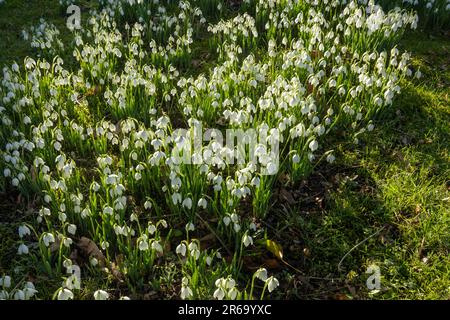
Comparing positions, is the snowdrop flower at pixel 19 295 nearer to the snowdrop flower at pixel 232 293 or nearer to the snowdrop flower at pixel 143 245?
the snowdrop flower at pixel 143 245

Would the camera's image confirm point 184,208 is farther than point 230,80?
No

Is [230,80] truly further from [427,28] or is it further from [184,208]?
[427,28]

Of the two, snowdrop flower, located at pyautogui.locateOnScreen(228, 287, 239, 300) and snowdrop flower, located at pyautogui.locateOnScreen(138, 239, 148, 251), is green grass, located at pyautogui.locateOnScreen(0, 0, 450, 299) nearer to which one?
snowdrop flower, located at pyautogui.locateOnScreen(138, 239, 148, 251)

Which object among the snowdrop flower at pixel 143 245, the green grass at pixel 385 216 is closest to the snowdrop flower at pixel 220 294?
the snowdrop flower at pixel 143 245

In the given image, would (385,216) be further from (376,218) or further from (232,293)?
(232,293)

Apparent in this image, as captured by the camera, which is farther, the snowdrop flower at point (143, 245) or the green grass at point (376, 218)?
the green grass at point (376, 218)

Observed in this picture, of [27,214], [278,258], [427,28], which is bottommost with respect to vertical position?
[278,258]

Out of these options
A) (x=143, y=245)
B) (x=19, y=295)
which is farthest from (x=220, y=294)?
(x=19, y=295)

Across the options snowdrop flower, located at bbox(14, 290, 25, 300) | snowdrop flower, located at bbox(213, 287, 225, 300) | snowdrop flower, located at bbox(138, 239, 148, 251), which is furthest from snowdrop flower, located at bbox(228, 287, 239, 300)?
snowdrop flower, located at bbox(14, 290, 25, 300)
